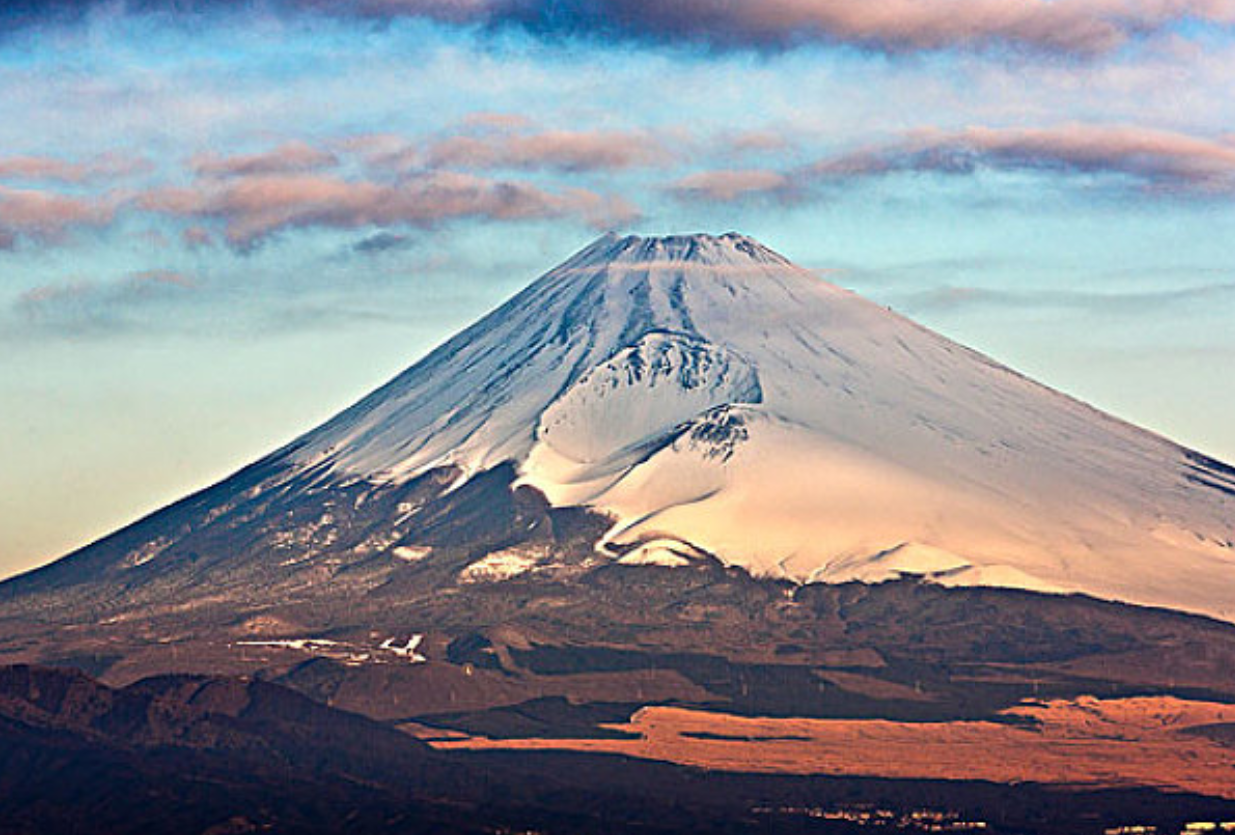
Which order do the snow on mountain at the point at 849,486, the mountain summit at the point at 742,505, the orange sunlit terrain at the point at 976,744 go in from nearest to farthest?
the orange sunlit terrain at the point at 976,744 < the snow on mountain at the point at 849,486 < the mountain summit at the point at 742,505

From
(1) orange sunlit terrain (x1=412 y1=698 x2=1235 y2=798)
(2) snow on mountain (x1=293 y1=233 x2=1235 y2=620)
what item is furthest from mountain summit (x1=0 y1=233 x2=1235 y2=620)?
(1) orange sunlit terrain (x1=412 y1=698 x2=1235 y2=798)

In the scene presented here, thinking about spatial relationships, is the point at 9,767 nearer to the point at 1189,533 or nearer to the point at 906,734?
the point at 906,734

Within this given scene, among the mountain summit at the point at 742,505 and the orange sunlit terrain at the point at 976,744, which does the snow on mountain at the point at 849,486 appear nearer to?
the mountain summit at the point at 742,505

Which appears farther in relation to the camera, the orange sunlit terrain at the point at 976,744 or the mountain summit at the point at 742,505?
the mountain summit at the point at 742,505

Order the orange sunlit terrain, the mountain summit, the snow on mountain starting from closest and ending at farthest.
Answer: the orange sunlit terrain, the snow on mountain, the mountain summit

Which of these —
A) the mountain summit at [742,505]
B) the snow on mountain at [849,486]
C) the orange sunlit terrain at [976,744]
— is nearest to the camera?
the orange sunlit terrain at [976,744]

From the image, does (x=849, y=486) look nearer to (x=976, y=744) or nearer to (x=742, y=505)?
(x=742, y=505)

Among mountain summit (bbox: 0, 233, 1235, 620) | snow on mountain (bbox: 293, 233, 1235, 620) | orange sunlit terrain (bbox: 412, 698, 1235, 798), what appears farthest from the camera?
mountain summit (bbox: 0, 233, 1235, 620)

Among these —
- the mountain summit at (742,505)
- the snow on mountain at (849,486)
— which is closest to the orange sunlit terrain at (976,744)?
the mountain summit at (742,505)

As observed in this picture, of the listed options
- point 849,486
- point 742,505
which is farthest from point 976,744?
point 849,486

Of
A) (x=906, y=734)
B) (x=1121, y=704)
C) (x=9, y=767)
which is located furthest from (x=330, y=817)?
(x=1121, y=704)

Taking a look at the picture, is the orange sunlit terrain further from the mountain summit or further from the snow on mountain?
the snow on mountain

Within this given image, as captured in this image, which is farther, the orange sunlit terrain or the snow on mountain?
the snow on mountain
